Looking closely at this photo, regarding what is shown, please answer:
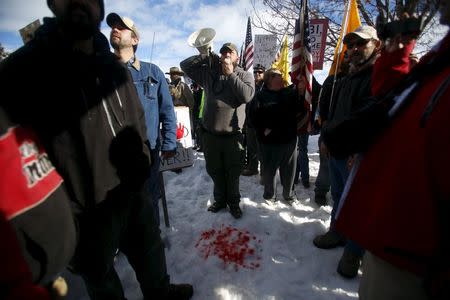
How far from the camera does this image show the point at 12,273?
61cm

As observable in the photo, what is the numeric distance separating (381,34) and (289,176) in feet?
9.07

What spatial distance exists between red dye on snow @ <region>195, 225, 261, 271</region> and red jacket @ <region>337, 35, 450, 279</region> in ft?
5.57

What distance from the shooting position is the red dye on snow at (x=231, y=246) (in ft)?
8.37

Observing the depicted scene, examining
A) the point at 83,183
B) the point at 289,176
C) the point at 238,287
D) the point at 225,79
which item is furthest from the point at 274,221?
the point at 83,183

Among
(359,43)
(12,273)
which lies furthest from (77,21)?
(359,43)

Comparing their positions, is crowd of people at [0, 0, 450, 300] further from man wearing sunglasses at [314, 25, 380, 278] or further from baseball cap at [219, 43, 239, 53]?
baseball cap at [219, 43, 239, 53]

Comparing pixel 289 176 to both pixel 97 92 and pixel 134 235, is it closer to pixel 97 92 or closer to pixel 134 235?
pixel 134 235

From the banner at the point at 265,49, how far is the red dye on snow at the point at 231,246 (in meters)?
5.68

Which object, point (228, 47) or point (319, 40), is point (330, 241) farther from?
point (319, 40)

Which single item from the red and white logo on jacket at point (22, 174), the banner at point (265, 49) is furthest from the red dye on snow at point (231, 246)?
the banner at point (265, 49)

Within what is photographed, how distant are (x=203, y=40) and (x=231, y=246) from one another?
2.55m

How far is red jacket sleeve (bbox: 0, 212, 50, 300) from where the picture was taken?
1.95ft

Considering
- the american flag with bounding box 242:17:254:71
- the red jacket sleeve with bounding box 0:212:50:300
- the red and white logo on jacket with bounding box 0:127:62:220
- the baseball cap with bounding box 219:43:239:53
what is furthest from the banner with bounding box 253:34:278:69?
the red jacket sleeve with bounding box 0:212:50:300

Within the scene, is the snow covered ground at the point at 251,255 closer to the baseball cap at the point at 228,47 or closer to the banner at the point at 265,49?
the baseball cap at the point at 228,47
